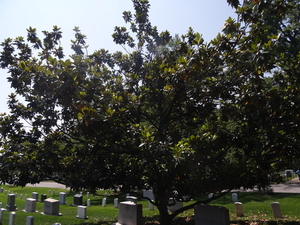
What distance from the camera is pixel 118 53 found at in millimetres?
11195

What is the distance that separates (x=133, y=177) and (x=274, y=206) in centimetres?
770

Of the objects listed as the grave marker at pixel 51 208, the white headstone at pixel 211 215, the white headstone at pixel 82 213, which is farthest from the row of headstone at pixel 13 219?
the white headstone at pixel 211 215

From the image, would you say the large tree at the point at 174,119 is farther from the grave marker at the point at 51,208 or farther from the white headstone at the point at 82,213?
the grave marker at the point at 51,208

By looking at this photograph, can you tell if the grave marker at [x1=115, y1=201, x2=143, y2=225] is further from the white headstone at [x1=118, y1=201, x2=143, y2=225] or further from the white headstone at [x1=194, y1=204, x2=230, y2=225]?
the white headstone at [x1=194, y1=204, x2=230, y2=225]

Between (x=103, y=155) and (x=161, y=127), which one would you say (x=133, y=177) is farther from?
(x=161, y=127)

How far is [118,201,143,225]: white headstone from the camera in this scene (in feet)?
33.9

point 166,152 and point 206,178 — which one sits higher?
point 166,152

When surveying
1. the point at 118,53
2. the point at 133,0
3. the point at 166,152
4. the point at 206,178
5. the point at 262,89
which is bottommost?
the point at 206,178

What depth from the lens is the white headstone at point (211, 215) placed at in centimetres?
819

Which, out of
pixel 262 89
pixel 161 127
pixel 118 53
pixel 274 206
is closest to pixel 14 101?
pixel 118 53

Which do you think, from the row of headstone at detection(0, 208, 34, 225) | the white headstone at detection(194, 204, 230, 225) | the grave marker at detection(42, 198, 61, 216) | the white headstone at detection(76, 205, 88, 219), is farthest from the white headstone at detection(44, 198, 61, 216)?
the white headstone at detection(194, 204, 230, 225)


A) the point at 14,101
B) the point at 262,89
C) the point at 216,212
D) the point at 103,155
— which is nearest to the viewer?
the point at 262,89

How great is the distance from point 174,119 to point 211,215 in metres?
3.22

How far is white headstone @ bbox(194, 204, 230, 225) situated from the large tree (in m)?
1.02
